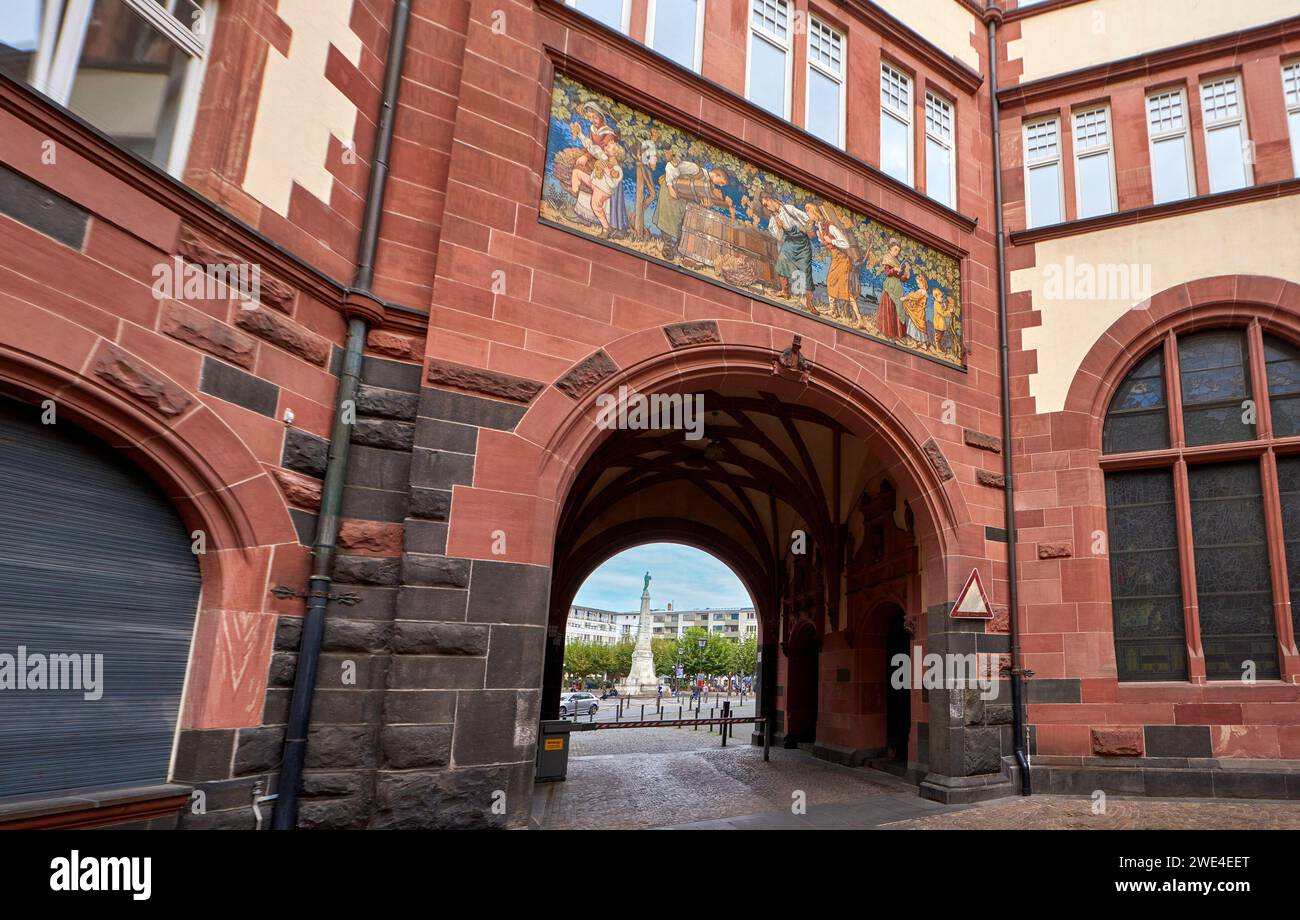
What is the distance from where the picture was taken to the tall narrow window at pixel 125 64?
14.1 feet

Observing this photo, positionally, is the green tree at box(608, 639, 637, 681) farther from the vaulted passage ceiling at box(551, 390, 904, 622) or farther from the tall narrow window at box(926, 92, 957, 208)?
the tall narrow window at box(926, 92, 957, 208)

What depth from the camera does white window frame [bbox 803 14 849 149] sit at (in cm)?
983

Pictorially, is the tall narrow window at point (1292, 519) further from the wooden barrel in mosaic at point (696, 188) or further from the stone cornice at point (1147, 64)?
the wooden barrel in mosaic at point (696, 188)

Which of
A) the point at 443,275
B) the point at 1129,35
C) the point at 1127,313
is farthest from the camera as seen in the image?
the point at 1129,35

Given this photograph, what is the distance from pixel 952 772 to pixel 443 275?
7948mm

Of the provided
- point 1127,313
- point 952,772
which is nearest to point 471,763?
point 952,772

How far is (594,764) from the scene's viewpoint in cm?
1166

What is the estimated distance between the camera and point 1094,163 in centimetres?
1135

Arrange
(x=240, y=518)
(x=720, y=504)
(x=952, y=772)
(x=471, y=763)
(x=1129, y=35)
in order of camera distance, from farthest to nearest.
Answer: (x=720, y=504)
(x=1129, y=35)
(x=952, y=772)
(x=471, y=763)
(x=240, y=518)

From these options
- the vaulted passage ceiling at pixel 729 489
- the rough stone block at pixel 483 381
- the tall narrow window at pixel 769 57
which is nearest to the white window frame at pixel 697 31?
the tall narrow window at pixel 769 57

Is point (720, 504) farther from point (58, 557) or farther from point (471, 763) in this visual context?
point (58, 557)

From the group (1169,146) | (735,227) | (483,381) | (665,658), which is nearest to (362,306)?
(483,381)

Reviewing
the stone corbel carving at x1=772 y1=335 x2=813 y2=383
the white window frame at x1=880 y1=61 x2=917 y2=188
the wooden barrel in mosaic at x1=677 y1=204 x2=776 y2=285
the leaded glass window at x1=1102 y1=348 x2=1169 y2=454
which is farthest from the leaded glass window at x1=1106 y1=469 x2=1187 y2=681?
the wooden barrel in mosaic at x1=677 y1=204 x2=776 y2=285

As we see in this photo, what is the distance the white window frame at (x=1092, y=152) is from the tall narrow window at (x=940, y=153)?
6.07ft
